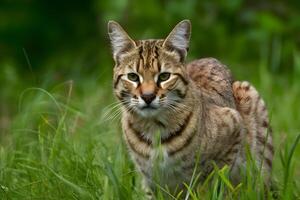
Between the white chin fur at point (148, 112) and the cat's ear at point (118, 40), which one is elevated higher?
the cat's ear at point (118, 40)

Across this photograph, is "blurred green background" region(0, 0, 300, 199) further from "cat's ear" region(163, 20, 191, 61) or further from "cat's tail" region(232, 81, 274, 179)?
"cat's ear" region(163, 20, 191, 61)

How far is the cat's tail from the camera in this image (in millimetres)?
6727

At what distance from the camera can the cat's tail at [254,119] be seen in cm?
673

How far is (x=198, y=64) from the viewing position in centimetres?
692

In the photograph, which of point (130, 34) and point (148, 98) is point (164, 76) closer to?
point (148, 98)

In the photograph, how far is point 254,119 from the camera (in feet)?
22.5

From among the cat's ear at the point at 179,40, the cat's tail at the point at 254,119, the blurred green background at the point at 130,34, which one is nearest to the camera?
the cat's ear at the point at 179,40

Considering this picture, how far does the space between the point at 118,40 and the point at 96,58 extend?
16.2ft

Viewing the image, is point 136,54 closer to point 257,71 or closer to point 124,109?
point 124,109

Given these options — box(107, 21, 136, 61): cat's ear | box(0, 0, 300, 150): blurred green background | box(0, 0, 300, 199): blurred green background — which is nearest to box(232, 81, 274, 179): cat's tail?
box(0, 0, 300, 199): blurred green background

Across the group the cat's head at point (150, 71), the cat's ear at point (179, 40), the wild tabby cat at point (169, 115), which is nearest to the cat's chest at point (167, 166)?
the wild tabby cat at point (169, 115)

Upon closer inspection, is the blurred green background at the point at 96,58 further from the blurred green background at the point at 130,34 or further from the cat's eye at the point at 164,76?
the cat's eye at the point at 164,76

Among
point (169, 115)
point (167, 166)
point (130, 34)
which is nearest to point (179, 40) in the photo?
point (169, 115)

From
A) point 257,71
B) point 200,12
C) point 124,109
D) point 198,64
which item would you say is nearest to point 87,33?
point 200,12
